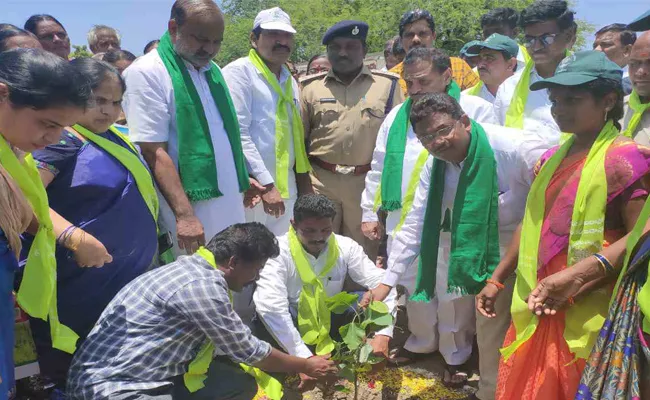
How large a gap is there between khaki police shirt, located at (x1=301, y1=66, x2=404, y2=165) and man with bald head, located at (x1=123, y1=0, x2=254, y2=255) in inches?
42.2

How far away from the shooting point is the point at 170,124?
3.36m

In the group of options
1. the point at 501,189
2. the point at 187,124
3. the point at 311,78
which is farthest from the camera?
the point at 311,78

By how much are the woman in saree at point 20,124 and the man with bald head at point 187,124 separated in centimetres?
104

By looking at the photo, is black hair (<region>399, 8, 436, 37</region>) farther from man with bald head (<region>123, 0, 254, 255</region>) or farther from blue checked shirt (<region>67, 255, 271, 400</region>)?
blue checked shirt (<region>67, 255, 271, 400</region>)

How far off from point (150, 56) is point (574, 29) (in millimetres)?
2700

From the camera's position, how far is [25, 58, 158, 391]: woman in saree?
2.67m

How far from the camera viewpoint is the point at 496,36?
4730 mm

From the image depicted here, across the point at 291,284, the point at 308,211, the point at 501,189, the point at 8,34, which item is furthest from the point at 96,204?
the point at 501,189

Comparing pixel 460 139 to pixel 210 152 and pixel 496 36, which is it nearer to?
pixel 210 152

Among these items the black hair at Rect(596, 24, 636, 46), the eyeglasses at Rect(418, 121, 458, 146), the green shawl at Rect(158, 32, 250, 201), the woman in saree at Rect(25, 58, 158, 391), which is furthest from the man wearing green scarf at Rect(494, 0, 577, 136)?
the woman in saree at Rect(25, 58, 158, 391)

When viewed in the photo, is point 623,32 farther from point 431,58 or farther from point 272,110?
point 272,110

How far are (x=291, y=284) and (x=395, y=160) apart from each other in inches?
43.2

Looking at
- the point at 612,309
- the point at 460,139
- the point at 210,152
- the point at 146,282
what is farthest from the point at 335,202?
the point at 612,309

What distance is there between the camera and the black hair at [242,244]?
2.75 meters
